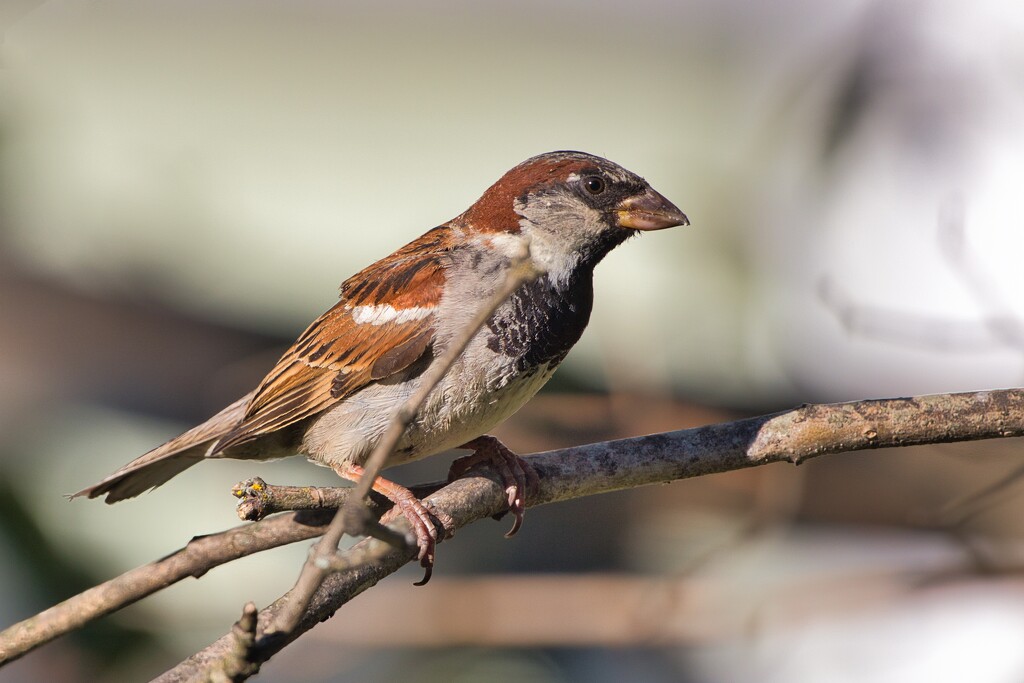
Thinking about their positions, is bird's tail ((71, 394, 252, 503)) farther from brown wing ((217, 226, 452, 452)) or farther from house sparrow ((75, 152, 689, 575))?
brown wing ((217, 226, 452, 452))

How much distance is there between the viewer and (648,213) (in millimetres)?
2998

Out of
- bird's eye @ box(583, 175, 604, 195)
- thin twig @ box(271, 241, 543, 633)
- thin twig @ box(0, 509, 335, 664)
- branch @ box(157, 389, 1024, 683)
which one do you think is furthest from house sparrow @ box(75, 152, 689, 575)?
thin twig @ box(271, 241, 543, 633)

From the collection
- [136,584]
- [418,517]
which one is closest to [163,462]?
[418,517]

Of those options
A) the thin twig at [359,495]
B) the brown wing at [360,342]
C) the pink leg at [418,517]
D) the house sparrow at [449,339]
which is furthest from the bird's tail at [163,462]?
the thin twig at [359,495]

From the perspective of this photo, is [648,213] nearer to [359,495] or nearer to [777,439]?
[777,439]

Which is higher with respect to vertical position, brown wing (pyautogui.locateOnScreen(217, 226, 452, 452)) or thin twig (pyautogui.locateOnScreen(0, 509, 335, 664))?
brown wing (pyautogui.locateOnScreen(217, 226, 452, 452))

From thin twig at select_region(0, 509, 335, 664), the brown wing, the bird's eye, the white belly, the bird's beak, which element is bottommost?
thin twig at select_region(0, 509, 335, 664)

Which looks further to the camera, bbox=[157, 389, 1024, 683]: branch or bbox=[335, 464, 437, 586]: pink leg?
bbox=[335, 464, 437, 586]: pink leg

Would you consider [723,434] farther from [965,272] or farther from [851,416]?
[965,272]

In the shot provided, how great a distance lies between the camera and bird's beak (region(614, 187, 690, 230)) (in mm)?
2977

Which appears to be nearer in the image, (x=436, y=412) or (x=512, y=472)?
(x=436, y=412)

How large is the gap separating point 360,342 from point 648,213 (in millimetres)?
873

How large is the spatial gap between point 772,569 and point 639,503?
0.98 meters

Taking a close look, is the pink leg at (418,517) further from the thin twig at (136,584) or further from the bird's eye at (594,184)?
the bird's eye at (594,184)
